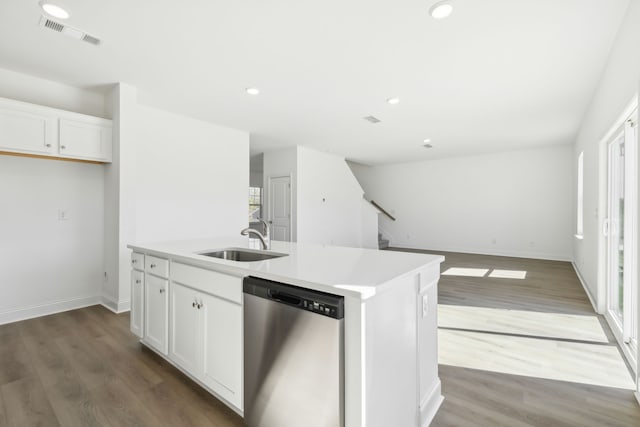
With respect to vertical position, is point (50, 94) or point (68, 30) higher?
point (68, 30)

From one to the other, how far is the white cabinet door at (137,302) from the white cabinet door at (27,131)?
5.93 ft

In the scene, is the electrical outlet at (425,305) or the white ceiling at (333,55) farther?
Result: the white ceiling at (333,55)

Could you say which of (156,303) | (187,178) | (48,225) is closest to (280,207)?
(187,178)

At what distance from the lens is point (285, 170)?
7.00 m

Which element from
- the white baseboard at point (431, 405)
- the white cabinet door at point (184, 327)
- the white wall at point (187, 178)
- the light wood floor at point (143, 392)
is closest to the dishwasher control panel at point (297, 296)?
the white cabinet door at point (184, 327)

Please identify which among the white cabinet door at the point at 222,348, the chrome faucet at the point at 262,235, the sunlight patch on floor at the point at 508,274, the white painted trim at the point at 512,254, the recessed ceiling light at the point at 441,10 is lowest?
the sunlight patch on floor at the point at 508,274

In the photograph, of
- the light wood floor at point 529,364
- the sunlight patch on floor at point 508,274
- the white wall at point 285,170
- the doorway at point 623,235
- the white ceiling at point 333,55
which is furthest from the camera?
the white wall at point 285,170

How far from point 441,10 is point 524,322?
3.09 metres

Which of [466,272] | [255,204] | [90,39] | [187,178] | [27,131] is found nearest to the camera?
[90,39]

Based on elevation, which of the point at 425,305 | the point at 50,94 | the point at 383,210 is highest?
the point at 50,94

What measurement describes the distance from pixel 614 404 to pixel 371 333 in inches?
72.4

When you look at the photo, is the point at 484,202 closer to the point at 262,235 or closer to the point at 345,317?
the point at 262,235

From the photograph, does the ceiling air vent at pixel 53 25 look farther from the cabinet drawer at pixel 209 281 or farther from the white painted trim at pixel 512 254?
the white painted trim at pixel 512 254

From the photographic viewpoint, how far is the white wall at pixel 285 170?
22.2ft
